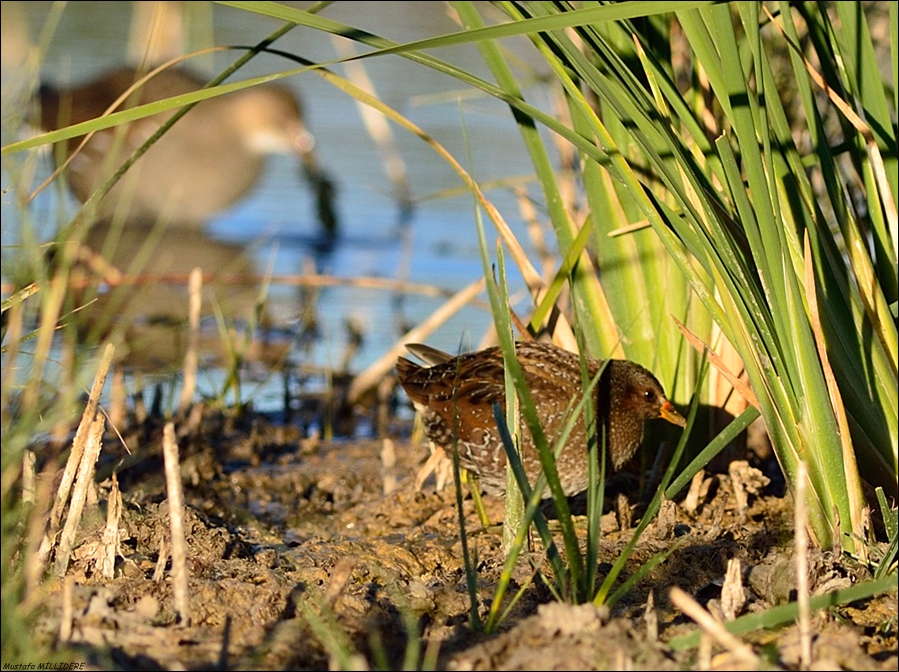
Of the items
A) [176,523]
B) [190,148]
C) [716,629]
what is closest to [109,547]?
[176,523]

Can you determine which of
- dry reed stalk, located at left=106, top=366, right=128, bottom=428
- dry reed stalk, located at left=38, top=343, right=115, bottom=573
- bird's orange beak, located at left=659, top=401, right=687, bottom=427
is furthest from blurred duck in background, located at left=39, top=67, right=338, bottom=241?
dry reed stalk, located at left=38, top=343, right=115, bottom=573

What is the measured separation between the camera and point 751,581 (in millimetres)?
2912

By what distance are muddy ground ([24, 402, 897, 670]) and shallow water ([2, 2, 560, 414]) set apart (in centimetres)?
124

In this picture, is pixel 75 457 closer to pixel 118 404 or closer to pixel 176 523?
pixel 176 523

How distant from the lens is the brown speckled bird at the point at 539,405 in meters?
3.78

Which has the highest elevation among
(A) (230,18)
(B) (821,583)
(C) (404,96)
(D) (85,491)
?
(A) (230,18)

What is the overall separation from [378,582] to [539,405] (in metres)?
1.10

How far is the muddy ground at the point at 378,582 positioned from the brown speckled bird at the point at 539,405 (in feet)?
0.64

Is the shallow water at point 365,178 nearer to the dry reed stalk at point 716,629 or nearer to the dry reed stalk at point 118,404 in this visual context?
the dry reed stalk at point 118,404

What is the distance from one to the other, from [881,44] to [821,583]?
2.87 meters

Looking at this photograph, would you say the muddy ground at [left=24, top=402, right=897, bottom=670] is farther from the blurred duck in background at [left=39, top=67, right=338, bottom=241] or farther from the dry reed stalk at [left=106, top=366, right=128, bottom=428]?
the blurred duck in background at [left=39, top=67, right=338, bottom=241]

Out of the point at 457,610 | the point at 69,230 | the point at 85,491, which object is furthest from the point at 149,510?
the point at 457,610

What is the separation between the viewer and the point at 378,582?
10.0 ft

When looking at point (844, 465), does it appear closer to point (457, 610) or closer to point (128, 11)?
point (457, 610)
